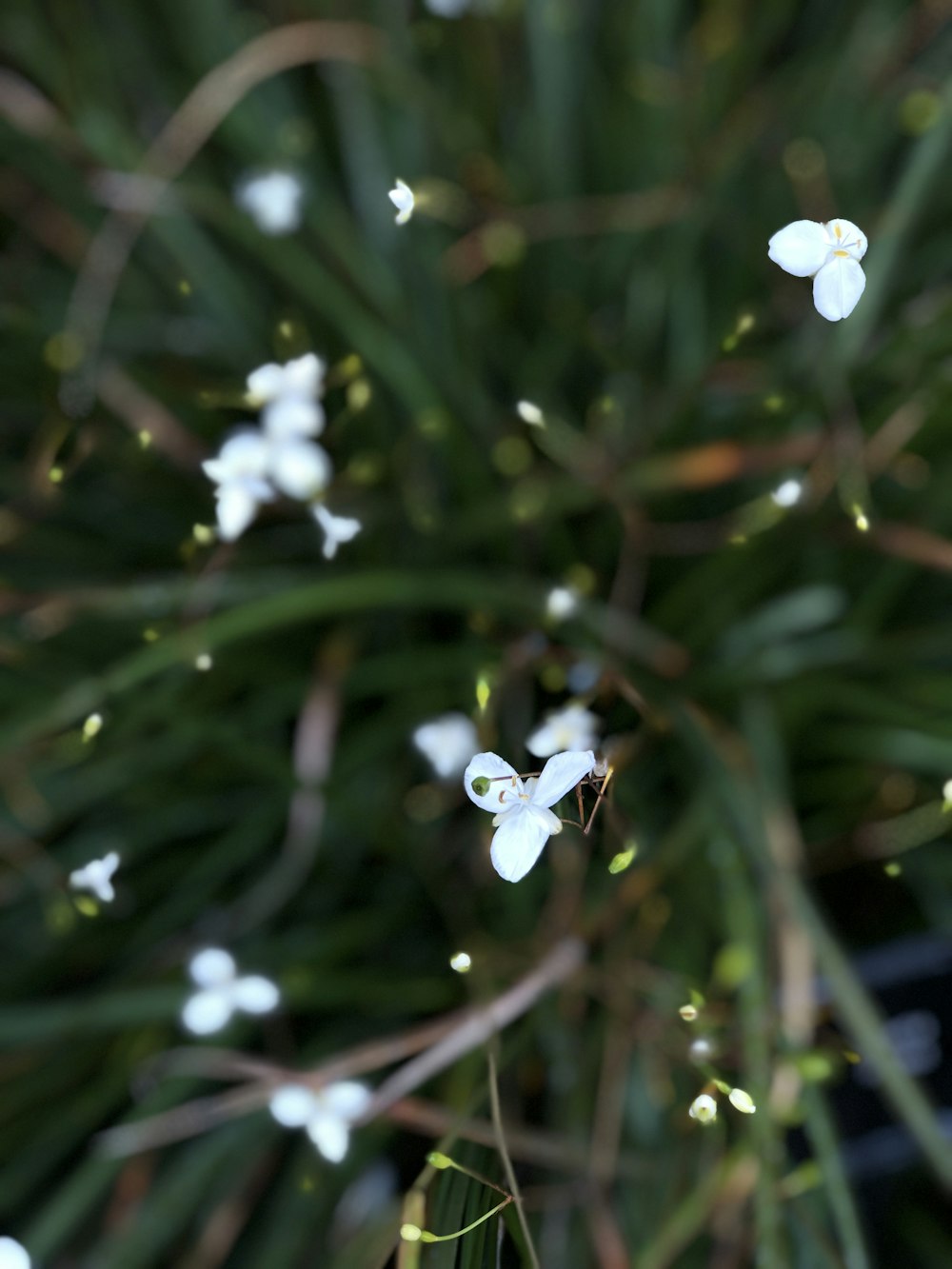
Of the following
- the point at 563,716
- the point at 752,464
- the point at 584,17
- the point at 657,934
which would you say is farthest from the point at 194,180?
the point at 657,934

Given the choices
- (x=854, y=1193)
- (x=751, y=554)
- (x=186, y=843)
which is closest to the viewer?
(x=854, y=1193)

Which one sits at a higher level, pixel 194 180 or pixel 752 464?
pixel 194 180

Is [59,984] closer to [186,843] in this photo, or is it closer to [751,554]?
[186,843]

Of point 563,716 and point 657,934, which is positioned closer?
point 563,716

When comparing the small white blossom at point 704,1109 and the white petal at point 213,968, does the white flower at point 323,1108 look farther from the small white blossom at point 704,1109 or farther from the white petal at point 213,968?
the small white blossom at point 704,1109

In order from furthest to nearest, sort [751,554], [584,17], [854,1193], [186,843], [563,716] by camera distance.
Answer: [584,17] → [186,843] → [751,554] → [854,1193] → [563,716]

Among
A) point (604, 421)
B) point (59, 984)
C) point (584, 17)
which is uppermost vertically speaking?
point (584, 17)

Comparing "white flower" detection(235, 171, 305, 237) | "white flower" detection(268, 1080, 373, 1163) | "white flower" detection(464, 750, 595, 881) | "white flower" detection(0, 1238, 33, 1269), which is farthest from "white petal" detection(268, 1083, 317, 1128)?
"white flower" detection(235, 171, 305, 237)
